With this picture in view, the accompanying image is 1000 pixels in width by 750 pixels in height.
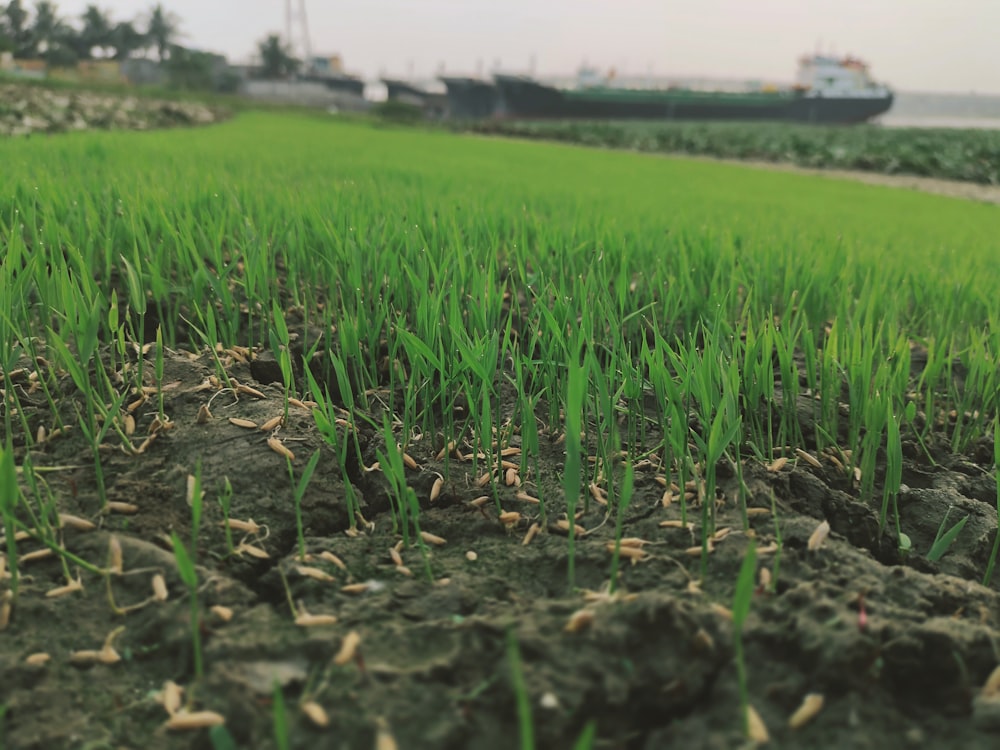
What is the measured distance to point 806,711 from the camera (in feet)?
2.03

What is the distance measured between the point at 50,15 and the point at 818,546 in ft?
161

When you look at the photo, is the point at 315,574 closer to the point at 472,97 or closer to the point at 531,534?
the point at 531,534

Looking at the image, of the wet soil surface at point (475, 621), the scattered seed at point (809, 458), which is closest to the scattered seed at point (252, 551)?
the wet soil surface at point (475, 621)

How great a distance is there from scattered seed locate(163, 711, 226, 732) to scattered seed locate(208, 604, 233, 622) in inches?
4.9

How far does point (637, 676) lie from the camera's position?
26.2 inches

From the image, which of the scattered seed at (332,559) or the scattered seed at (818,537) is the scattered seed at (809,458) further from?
the scattered seed at (332,559)

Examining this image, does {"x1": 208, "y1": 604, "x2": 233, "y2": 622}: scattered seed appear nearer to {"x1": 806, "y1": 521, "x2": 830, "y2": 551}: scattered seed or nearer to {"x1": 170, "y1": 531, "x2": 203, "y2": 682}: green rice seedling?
{"x1": 170, "y1": 531, "x2": 203, "y2": 682}: green rice seedling

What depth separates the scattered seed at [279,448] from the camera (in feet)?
3.43

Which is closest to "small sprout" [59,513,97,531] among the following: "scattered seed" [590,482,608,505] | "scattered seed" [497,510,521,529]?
"scattered seed" [497,510,521,529]

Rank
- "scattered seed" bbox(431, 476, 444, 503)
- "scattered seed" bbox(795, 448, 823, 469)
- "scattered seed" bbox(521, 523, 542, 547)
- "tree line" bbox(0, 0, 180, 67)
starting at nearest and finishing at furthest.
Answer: "scattered seed" bbox(521, 523, 542, 547), "scattered seed" bbox(431, 476, 444, 503), "scattered seed" bbox(795, 448, 823, 469), "tree line" bbox(0, 0, 180, 67)

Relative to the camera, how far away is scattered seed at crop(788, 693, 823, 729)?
0.61 metres

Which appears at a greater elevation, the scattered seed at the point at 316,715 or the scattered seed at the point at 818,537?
the scattered seed at the point at 818,537

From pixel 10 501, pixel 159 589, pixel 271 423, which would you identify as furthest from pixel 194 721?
pixel 271 423

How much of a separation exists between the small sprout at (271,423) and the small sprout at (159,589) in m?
0.35
